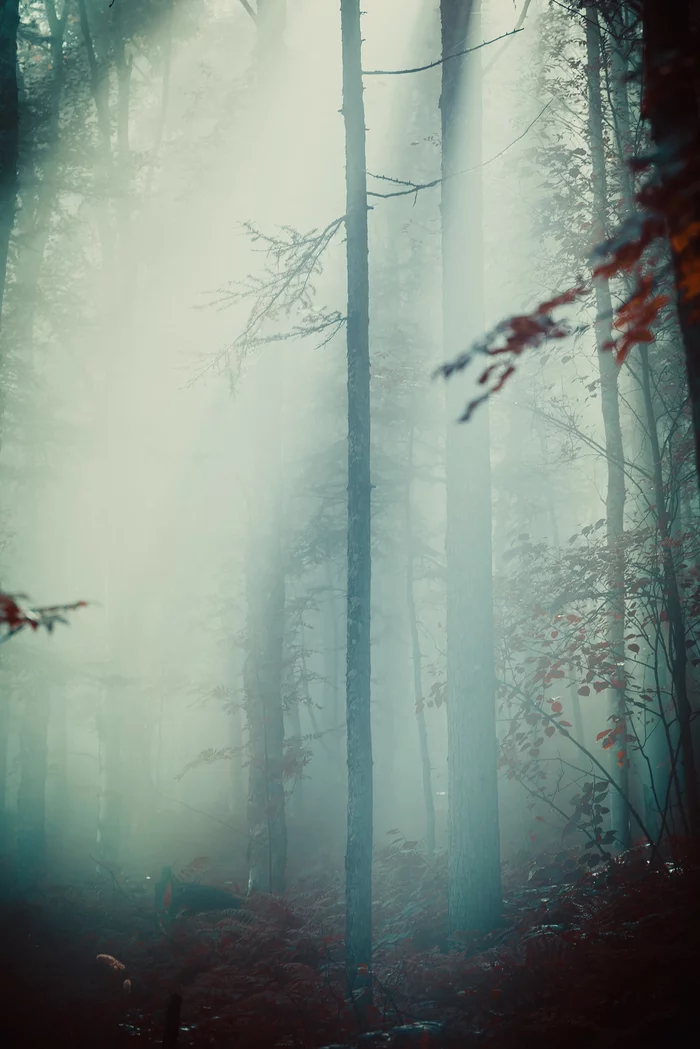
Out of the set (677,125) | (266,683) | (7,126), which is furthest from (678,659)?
(7,126)

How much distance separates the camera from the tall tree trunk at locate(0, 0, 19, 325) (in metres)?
9.41

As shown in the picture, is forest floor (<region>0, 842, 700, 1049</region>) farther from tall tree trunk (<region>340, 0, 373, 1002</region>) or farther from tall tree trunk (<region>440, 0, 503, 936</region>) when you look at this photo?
tall tree trunk (<region>340, 0, 373, 1002</region>)

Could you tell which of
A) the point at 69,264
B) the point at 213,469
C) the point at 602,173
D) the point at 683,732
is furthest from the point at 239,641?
the point at 602,173

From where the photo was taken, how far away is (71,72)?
13891 millimetres

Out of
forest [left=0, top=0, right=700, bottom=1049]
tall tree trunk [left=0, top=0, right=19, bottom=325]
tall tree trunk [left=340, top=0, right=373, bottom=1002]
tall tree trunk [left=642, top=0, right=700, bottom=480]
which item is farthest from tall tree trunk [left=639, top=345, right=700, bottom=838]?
tall tree trunk [left=0, top=0, right=19, bottom=325]

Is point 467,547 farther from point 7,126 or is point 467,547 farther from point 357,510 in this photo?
point 7,126

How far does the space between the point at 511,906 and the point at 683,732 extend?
2827mm

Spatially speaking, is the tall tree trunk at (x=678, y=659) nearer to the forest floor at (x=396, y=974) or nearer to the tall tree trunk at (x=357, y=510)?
the forest floor at (x=396, y=974)

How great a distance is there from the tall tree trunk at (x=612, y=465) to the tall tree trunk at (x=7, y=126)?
8625 millimetres

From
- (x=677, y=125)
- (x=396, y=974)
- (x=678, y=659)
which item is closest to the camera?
(x=677, y=125)

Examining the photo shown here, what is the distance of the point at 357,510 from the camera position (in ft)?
23.6

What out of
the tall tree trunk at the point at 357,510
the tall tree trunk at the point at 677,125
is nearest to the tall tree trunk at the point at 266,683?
the tall tree trunk at the point at 357,510

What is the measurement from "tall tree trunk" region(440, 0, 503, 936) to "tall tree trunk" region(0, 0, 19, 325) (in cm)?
674

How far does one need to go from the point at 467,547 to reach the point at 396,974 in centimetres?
456
